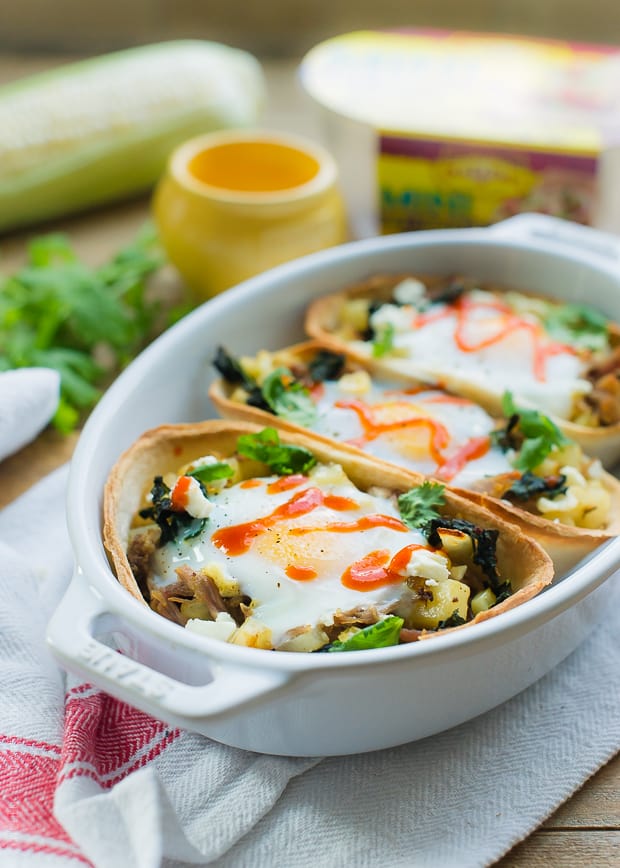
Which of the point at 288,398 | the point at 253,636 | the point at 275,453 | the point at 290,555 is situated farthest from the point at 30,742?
the point at 288,398

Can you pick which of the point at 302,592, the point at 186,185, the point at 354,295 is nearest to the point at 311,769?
the point at 302,592

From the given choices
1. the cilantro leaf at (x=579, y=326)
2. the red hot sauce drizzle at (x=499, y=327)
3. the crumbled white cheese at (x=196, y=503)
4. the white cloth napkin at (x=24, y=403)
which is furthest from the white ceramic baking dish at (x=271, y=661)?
the cilantro leaf at (x=579, y=326)

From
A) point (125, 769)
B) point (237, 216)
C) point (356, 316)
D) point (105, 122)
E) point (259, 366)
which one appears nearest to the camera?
point (125, 769)

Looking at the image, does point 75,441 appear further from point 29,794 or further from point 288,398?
point 29,794

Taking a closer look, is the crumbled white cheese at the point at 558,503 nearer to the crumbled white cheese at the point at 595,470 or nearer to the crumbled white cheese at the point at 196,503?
the crumbled white cheese at the point at 595,470

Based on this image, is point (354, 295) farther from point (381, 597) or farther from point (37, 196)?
point (37, 196)

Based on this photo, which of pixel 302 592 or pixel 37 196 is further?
pixel 37 196

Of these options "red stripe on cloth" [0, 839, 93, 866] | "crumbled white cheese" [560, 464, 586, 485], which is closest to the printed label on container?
"crumbled white cheese" [560, 464, 586, 485]
